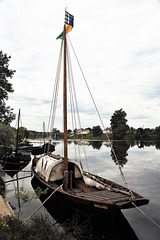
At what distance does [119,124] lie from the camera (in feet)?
352

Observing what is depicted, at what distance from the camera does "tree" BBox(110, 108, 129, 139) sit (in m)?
101

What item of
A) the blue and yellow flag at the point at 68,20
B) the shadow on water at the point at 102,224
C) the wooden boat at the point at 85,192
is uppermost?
the blue and yellow flag at the point at 68,20

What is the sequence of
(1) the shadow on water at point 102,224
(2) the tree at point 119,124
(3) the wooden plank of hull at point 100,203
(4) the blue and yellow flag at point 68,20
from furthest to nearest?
1. (2) the tree at point 119,124
2. (4) the blue and yellow flag at point 68,20
3. (1) the shadow on water at point 102,224
4. (3) the wooden plank of hull at point 100,203

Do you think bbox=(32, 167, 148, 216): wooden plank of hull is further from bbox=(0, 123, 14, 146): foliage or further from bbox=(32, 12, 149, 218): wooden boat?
bbox=(0, 123, 14, 146): foliage

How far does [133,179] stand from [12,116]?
2432 centimetres

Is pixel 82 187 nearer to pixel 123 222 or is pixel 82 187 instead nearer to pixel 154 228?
pixel 123 222

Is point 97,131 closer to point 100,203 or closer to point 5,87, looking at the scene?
point 5,87

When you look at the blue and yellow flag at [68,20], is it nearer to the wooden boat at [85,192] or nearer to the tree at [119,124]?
the wooden boat at [85,192]

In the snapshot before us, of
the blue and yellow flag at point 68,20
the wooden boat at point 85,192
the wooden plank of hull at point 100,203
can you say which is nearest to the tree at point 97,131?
the wooden boat at point 85,192

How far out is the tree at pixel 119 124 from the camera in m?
101

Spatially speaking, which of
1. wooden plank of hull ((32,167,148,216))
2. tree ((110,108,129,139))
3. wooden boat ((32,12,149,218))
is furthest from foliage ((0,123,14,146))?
tree ((110,108,129,139))

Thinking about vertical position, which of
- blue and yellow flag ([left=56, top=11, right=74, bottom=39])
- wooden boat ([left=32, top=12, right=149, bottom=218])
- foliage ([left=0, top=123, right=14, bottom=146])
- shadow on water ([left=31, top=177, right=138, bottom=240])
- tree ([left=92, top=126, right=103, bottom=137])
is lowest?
shadow on water ([left=31, top=177, right=138, bottom=240])

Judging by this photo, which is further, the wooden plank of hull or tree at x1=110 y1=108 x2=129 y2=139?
tree at x1=110 y1=108 x2=129 y2=139

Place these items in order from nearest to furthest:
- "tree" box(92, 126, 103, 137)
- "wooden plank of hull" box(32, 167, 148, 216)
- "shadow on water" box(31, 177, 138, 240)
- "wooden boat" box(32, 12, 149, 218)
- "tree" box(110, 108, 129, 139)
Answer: "wooden plank of hull" box(32, 167, 148, 216) → "wooden boat" box(32, 12, 149, 218) → "shadow on water" box(31, 177, 138, 240) → "tree" box(110, 108, 129, 139) → "tree" box(92, 126, 103, 137)
